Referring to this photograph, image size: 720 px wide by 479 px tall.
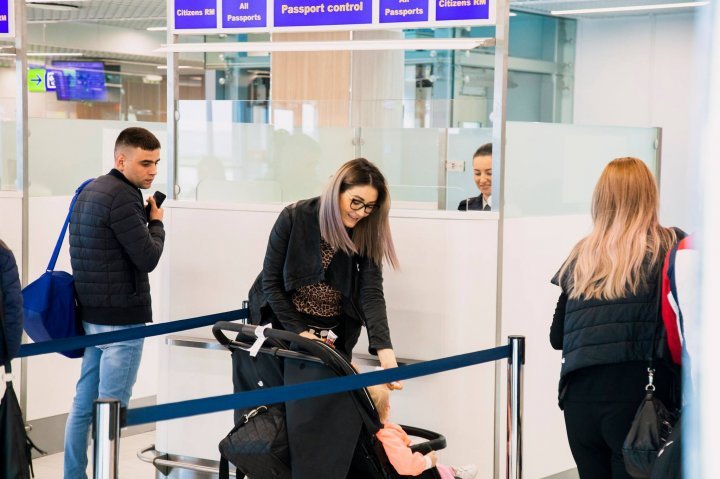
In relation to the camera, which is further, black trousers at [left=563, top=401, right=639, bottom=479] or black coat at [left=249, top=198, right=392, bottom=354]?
black coat at [left=249, top=198, right=392, bottom=354]

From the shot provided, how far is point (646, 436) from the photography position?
2953 mm

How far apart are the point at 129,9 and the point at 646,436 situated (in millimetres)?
14125

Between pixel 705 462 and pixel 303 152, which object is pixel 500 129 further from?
pixel 705 462

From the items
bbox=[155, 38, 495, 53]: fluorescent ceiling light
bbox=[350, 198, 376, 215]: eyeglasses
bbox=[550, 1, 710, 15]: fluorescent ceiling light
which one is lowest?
bbox=[350, 198, 376, 215]: eyeglasses

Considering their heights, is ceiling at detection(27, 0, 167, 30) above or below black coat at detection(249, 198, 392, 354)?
above

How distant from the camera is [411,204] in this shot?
428 cm

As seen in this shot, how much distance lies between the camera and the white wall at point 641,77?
42.1 ft

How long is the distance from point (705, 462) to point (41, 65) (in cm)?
1871

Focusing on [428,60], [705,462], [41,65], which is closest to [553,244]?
[705,462]

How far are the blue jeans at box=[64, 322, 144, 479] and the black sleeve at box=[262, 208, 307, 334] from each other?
0.87 m

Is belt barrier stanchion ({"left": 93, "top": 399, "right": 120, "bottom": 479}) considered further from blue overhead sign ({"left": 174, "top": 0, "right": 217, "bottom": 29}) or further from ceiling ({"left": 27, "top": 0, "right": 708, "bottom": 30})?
ceiling ({"left": 27, "top": 0, "right": 708, "bottom": 30})

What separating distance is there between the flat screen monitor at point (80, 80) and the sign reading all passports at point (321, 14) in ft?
48.4

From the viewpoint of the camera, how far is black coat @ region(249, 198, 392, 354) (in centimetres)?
373

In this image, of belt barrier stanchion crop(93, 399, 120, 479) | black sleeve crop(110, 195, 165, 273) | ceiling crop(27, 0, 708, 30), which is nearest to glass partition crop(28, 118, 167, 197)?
black sleeve crop(110, 195, 165, 273)
